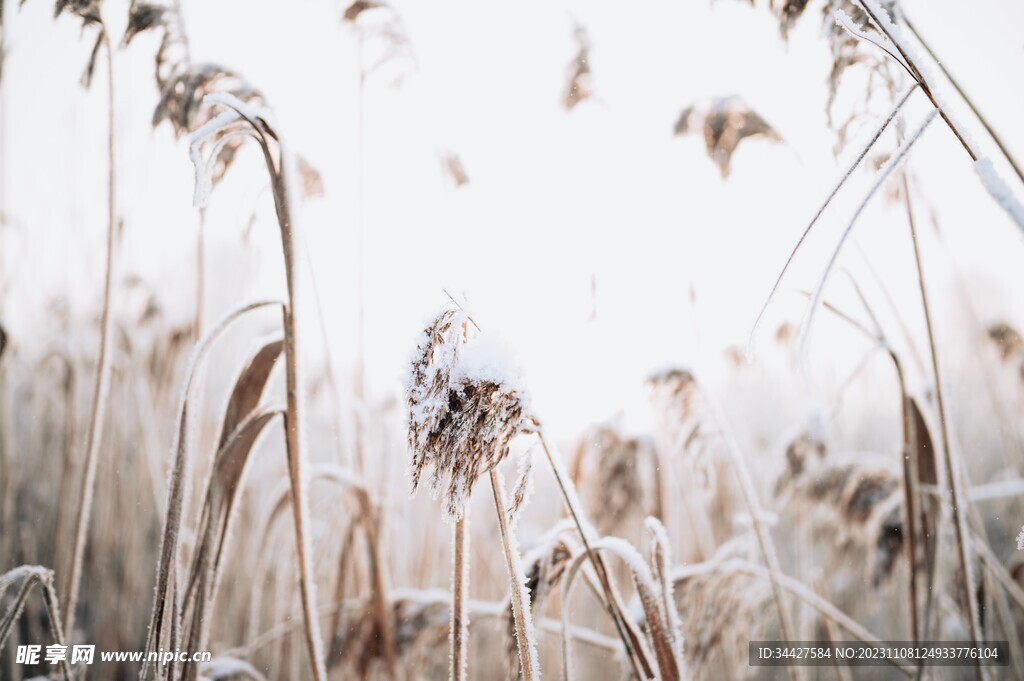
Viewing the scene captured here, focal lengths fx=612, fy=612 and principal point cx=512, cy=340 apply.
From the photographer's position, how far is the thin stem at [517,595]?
0.65 m

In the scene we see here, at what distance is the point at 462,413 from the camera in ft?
1.90

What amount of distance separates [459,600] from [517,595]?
10 centimetres

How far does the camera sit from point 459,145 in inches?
40.9

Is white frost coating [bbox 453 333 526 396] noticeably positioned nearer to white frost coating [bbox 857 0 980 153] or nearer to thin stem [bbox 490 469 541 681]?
thin stem [bbox 490 469 541 681]

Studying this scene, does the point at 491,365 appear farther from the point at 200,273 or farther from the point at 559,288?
the point at 200,273

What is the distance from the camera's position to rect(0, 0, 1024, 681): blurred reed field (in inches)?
37.0

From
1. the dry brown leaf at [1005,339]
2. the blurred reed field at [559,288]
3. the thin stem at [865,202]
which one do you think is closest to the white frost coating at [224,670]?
the blurred reed field at [559,288]

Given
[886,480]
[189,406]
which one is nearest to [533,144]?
[189,406]

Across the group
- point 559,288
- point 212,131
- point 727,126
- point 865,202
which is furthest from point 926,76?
point 212,131

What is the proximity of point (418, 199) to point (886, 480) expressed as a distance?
0.92m

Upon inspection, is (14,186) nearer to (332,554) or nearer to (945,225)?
(332,554)

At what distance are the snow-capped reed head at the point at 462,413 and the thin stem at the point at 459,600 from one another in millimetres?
151

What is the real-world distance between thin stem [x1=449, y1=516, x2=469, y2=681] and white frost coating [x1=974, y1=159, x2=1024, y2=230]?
58 cm

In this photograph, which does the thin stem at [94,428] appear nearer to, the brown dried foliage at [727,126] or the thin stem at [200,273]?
the thin stem at [200,273]
